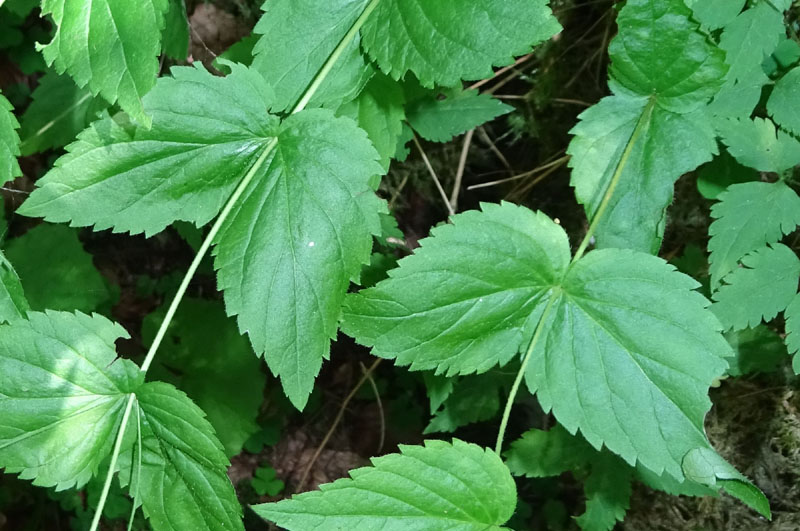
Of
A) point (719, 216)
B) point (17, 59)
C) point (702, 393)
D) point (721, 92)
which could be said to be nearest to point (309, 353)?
point (702, 393)

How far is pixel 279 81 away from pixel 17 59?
1.93 metres

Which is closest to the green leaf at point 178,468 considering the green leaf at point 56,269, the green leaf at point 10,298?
the green leaf at point 10,298

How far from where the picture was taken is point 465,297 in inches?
45.2

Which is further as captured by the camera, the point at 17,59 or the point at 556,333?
the point at 17,59

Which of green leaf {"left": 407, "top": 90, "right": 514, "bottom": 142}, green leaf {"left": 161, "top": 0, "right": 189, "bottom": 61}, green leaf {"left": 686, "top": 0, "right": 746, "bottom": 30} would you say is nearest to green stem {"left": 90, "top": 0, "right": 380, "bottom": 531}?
green leaf {"left": 407, "top": 90, "right": 514, "bottom": 142}

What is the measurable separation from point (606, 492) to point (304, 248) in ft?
3.19

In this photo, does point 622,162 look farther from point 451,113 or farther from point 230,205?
point 230,205

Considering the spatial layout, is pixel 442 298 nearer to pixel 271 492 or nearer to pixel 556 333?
pixel 556 333

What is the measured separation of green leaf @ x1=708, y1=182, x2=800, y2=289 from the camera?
120 centimetres

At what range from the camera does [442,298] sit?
114cm

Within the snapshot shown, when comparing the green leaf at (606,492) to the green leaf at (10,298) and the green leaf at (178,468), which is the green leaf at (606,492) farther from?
the green leaf at (10,298)

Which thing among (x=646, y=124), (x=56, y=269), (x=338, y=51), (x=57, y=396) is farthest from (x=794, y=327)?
(x=56, y=269)

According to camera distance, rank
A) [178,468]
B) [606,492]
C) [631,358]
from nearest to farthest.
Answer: [631,358]
[178,468]
[606,492]

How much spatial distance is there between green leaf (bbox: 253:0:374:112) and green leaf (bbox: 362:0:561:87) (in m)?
0.05
